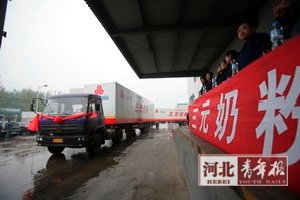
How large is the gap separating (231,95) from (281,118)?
143 cm

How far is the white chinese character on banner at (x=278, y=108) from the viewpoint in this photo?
1712 mm

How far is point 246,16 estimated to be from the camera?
8.27 m

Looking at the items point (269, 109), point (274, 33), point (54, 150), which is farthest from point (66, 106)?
point (269, 109)

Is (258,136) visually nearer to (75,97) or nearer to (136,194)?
(136,194)

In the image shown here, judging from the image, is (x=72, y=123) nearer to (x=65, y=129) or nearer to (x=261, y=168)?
(x=65, y=129)

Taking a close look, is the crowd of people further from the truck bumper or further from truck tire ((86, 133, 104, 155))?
truck tire ((86, 133, 104, 155))

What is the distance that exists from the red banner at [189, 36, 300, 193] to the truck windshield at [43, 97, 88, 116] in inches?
313

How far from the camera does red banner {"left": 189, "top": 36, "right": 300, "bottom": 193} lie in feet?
5.67

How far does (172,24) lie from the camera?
8.95 metres

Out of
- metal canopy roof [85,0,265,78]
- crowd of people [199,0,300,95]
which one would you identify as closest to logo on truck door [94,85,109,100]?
metal canopy roof [85,0,265,78]

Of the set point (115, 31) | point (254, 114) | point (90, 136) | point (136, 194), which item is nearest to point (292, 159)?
point (254, 114)

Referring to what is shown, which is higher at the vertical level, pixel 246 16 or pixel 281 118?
pixel 246 16

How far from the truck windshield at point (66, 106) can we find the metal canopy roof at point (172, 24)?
3042mm

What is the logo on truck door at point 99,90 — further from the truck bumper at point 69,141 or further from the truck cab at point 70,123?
the truck bumper at point 69,141
